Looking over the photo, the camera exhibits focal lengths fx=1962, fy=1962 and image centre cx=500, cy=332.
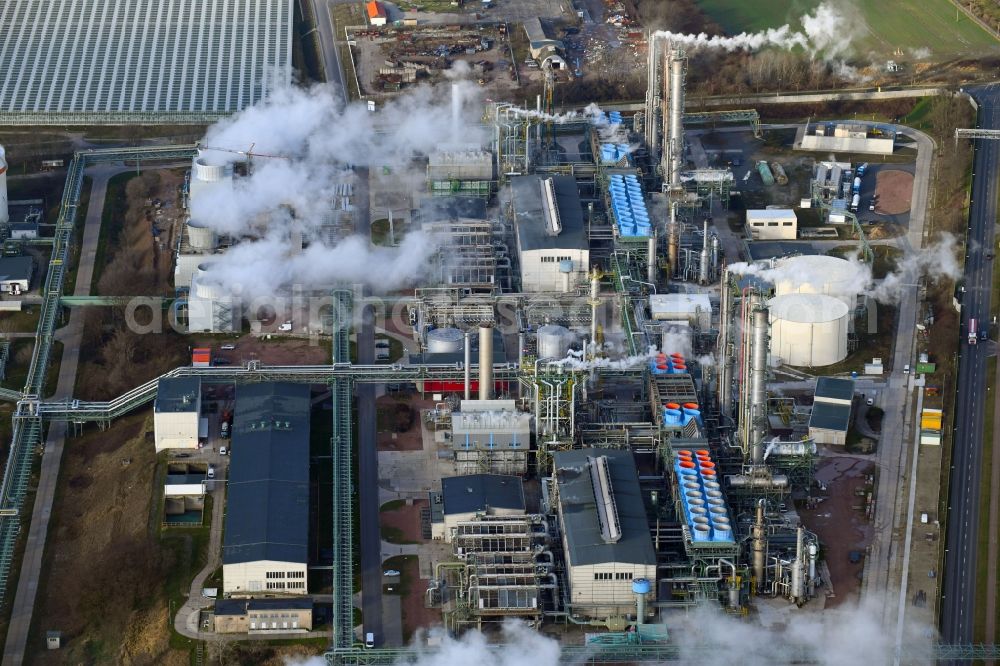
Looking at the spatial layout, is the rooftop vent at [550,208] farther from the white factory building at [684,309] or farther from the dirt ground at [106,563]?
the dirt ground at [106,563]

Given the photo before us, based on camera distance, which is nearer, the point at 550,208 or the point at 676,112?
the point at 550,208

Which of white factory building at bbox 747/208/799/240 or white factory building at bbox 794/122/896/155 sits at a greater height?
white factory building at bbox 794/122/896/155

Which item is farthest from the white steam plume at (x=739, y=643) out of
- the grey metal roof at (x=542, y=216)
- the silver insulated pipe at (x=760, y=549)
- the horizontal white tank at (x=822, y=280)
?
the grey metal roof at (x=542, y=216)

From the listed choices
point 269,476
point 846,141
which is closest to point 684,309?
point 269,476

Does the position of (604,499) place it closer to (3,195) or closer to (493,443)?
(493,443)

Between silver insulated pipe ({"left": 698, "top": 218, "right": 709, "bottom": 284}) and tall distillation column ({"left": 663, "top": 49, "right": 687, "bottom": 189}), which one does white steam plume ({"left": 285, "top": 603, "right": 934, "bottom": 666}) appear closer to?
silver insulated pipe ({"left": 698, "top": 218, "right": 709, "bottom": 284})

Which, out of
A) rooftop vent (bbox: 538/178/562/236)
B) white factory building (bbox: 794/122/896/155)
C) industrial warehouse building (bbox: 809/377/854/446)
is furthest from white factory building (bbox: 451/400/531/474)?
white factory building (bbox: 794/122/896/155)

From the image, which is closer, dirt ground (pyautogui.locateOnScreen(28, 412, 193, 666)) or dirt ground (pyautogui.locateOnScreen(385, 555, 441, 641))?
dirt ground (pyautogui.locateOnScreen(28, 412, 193, 666))
